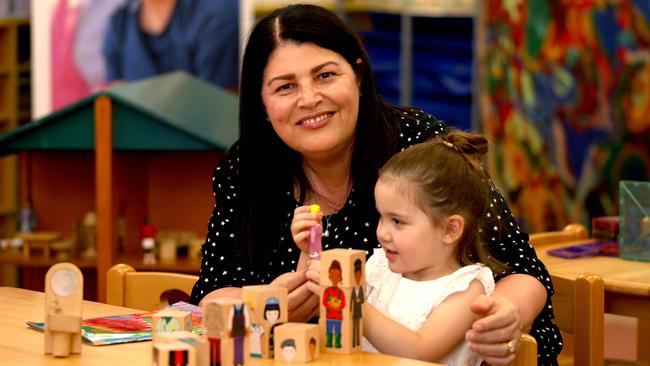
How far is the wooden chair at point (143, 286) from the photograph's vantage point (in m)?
2.51

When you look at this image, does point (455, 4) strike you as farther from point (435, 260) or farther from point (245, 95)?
point (435, 260)

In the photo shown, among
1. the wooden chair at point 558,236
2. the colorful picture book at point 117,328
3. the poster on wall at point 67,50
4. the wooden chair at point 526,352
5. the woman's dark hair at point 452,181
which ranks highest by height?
the poster on wall at point 67,50

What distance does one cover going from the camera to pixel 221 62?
6.89 meters

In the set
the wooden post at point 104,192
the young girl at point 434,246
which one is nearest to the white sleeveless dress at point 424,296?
the young girl at point 434,246

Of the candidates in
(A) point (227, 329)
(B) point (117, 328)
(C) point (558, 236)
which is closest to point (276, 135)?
(B) point (117, 328)

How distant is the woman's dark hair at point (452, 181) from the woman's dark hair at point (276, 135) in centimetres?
37

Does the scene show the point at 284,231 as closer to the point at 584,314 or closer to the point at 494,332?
the point at 584,314

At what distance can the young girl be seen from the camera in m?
1.85

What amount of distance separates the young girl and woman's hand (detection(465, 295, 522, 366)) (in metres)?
0.07

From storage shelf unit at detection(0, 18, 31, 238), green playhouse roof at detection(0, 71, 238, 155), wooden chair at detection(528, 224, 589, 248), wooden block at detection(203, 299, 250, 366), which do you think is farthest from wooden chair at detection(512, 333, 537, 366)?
storage shelf unit at detection(0, 18, 31, 238)

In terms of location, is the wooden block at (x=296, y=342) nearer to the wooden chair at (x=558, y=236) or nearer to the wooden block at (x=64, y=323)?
the wooden block at (x=64, y=323)

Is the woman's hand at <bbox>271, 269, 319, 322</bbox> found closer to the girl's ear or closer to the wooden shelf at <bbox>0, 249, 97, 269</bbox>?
the girl's ear

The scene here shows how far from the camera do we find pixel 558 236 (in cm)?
339

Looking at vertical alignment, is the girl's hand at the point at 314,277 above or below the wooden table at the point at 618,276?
above
